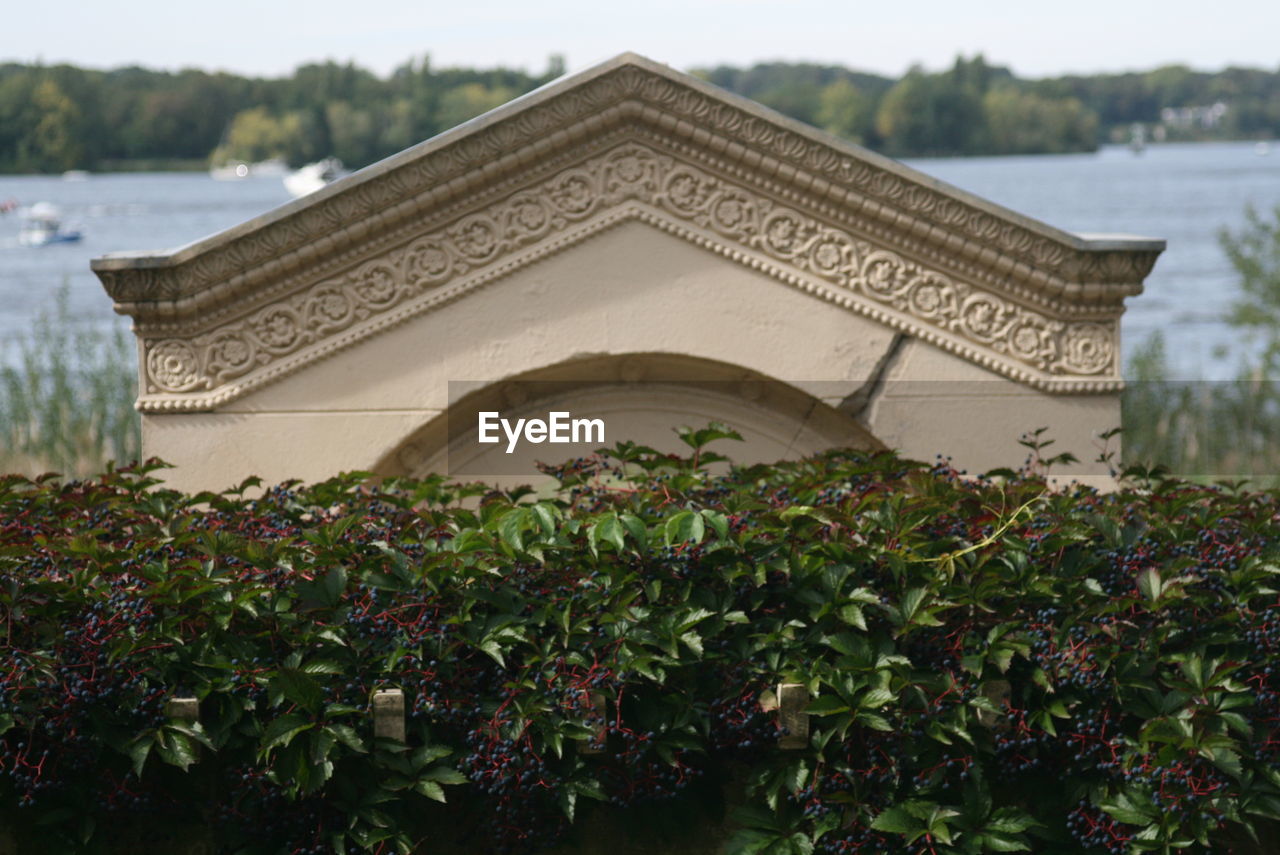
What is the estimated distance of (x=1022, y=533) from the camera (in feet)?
11.2

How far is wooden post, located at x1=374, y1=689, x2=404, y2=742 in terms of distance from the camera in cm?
303

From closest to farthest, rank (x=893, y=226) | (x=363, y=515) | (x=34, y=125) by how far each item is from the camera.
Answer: (x=363, y=515) → (x=893, y=226) → (x=34, y=125)

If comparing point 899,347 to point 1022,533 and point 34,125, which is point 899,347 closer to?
point 1022,533

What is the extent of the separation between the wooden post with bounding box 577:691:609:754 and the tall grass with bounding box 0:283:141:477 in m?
5.70

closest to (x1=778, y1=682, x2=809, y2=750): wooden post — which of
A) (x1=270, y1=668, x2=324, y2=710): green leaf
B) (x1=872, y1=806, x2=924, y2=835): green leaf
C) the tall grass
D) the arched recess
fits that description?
(x1=872, y1=806, x2=924, y2=835): green leaf

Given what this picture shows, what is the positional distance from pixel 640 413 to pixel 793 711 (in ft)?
6.16

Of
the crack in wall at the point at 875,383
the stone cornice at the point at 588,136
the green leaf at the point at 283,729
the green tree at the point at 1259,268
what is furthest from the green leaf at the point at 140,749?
the green tree at the point at 1259,268

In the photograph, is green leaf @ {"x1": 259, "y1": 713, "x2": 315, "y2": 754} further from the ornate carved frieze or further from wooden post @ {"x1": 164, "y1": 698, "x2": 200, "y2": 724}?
the ornate carved frieze

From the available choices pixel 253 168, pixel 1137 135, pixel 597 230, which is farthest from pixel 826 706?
pixel 1137 135

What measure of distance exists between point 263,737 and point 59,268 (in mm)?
24987

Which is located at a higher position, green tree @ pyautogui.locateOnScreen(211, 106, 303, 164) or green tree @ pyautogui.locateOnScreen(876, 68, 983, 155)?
green tree @ pyautogui.locateOnScreen(876, 68, 983, 155)

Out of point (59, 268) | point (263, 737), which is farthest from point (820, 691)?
point (59, 268)

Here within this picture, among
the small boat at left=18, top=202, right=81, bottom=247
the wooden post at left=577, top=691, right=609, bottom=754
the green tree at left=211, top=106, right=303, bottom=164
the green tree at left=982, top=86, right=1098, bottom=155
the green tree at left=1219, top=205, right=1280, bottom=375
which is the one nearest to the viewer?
the wooden post at left=577, top=691, right=609, bottom=754

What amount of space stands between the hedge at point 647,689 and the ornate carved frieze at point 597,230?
4.41 feet
